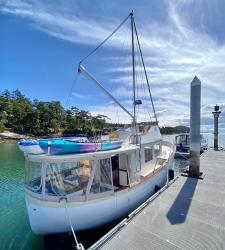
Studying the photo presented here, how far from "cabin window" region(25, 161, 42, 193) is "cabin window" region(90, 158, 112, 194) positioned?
6.16ft

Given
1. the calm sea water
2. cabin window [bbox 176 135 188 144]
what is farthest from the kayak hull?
cabin window [bbox 176 135 188 144]

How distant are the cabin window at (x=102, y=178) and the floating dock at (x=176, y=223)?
1.38m

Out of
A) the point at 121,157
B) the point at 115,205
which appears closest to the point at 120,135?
the point at 121,157

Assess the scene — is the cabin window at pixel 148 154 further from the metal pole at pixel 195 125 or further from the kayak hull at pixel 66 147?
the kayak hull at pixel 66 147

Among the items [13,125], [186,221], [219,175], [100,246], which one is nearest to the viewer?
[100,246]

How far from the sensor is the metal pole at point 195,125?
38.1 feet

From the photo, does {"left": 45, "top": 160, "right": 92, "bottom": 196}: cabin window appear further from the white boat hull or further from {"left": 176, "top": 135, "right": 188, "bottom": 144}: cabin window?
{"left": 176, "top": 135, "right": 188, "bottom": 144}: cabin window

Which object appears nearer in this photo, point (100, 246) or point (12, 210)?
point (100, 246)

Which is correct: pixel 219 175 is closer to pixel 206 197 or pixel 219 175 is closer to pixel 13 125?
pixel 206 197

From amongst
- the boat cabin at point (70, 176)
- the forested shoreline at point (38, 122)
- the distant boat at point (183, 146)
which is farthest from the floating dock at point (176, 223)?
the forested shoreline at point (38, 122)

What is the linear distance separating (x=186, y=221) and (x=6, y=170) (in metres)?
18.6

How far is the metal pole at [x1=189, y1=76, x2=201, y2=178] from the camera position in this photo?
1160cm

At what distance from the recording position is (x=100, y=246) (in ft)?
17.5

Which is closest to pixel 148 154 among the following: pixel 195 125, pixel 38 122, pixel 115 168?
pixel 115 168
